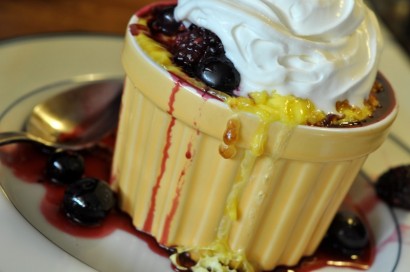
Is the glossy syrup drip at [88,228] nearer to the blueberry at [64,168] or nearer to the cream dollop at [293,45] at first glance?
the blueberry at [64,168]

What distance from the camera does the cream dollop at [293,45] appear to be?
37.7 inches

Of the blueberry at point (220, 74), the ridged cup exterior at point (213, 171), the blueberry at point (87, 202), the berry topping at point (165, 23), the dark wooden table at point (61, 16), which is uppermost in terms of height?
the blueberry at point (220, 74)

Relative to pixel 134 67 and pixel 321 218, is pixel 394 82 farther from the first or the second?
pixel 134 67

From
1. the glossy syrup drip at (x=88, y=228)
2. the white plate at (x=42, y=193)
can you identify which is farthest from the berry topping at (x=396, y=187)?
the glossy syrup drip at (x=88, y=228)

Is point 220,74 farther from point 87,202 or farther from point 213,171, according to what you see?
point 87,202

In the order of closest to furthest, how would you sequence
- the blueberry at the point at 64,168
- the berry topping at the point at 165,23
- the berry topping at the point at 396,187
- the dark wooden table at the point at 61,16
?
the berry topping at the point at 165,23, the blueberry at the point at 64,168, the berry topping at the point at 396,187, the dark wooden table at the point at 61,16

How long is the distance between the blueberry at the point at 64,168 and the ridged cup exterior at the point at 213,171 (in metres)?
0.09

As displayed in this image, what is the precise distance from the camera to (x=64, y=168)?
120cm

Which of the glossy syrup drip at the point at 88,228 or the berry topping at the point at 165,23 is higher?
the berry topping at the point at 165,23

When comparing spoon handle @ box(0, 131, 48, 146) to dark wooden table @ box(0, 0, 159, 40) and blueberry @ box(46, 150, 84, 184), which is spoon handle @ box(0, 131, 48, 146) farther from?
dark wooden table @ box(0, 0, 159, 40)

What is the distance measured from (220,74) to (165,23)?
0.21 metres

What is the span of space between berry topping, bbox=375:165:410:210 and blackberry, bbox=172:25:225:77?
0.61m

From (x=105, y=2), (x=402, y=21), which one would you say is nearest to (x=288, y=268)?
(x=105, y=2)

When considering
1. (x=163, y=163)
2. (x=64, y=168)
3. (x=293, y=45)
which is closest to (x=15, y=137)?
(x=64, y=168)
